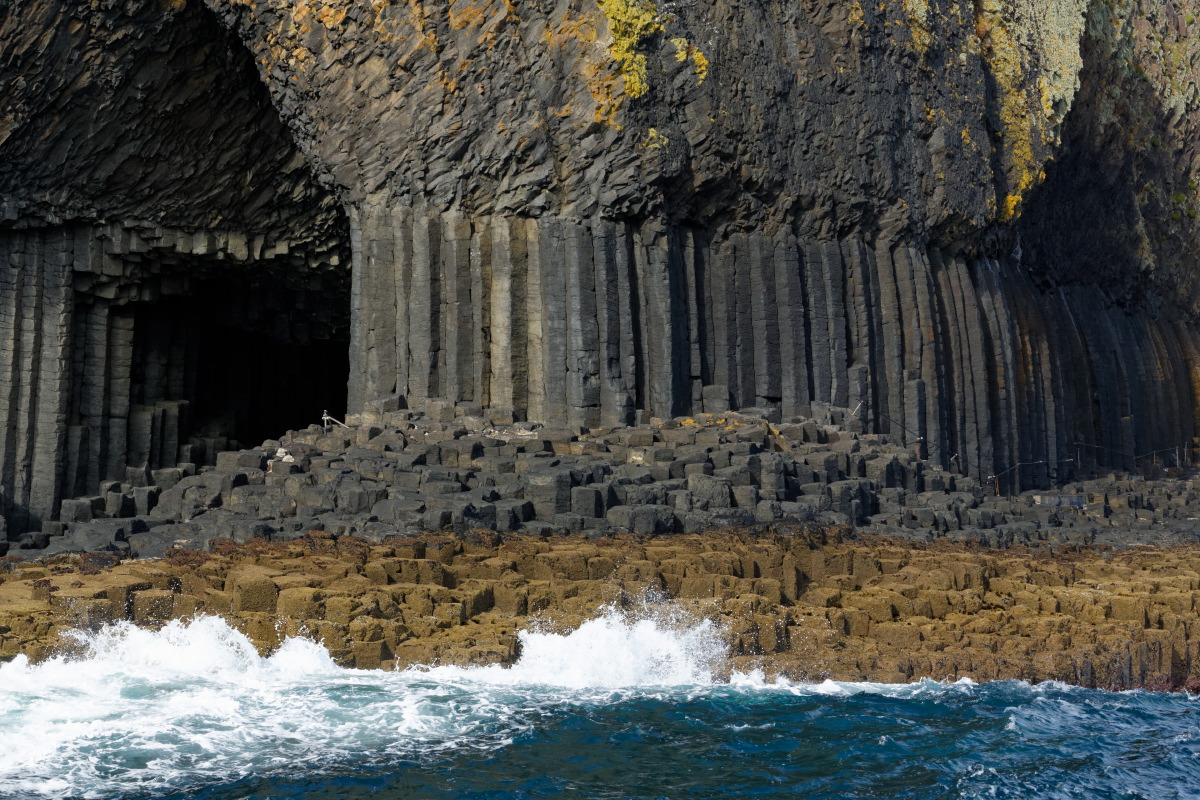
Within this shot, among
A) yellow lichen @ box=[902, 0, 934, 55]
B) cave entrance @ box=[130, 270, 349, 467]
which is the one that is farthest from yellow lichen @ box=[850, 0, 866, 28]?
cave entrance @ box=[130, 270, 349, 467]

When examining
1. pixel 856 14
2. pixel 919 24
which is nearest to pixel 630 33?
pixel 856 14

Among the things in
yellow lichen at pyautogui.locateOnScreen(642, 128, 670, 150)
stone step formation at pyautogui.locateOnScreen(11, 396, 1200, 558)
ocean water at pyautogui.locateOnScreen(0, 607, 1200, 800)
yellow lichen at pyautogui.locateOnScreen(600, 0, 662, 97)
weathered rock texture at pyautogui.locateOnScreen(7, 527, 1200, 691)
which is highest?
yellow lichen at pyautogui.locateOnScreen(600, 0, 662, 97)

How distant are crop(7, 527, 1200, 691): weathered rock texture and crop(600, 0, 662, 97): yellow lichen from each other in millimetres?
11346

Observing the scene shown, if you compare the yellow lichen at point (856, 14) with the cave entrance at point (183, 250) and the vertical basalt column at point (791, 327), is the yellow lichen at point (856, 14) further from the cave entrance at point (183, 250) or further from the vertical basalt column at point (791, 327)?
the cave entrance at point (183, 250)

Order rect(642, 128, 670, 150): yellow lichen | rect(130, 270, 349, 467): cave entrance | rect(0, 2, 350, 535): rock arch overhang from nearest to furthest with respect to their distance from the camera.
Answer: rect(642, 128, 670, 150): yellow lichen → rect(0, 2, 350, 535): rock arch overhang → rect(130, 270, 349, 467): cave entrance

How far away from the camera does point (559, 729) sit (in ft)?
45.4

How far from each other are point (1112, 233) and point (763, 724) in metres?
34.7

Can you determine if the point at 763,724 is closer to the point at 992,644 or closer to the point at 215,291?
the point at 992,644

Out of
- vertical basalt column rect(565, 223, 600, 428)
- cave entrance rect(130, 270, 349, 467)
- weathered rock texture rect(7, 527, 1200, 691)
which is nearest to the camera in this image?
weathered rock texture rect(7, 527, 1200, 691)

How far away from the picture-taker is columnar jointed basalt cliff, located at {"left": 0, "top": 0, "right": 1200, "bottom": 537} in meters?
27.8

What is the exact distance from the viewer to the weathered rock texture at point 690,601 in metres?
15.5

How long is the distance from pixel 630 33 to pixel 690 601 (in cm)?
1460

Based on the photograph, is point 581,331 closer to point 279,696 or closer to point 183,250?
point 183,250

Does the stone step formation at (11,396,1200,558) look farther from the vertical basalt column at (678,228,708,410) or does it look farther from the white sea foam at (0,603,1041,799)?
the white sea foam at (0,603,1041,799)
